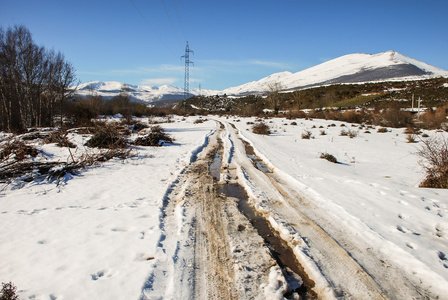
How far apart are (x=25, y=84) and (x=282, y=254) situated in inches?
1092

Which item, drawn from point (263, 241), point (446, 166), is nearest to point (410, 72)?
point (446, 166)

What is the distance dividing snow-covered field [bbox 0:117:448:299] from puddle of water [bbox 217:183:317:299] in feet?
2.94

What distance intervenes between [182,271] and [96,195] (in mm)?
3425

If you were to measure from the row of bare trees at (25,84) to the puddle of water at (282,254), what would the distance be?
69.3ft

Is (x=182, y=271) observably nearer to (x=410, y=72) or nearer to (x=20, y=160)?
(x=20, y=160)

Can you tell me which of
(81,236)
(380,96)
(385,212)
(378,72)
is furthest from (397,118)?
(378,72)

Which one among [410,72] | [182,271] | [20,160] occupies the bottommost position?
[182,271]

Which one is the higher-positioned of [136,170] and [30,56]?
[30,56]

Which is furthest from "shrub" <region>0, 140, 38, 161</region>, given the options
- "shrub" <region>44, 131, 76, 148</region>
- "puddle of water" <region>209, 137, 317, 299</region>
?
"puddle of water" <region>209, 137, 317, 299</region>

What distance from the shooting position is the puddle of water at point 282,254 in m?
2.25

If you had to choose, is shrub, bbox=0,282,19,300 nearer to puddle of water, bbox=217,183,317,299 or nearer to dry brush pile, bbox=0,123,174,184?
puddle of water, bbox=217,183,317,299

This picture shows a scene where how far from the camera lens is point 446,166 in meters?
5.07

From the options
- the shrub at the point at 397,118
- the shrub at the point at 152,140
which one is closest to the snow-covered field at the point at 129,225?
the shrub at the point at 152,140

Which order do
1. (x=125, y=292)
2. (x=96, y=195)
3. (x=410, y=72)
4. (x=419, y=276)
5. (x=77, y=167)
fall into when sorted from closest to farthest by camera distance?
1. (x=125, y=292)
2. (x=419, y=276)
3. (x=96, y=195)
4. (x=77, y=167)
5. (x=410, y=72)
